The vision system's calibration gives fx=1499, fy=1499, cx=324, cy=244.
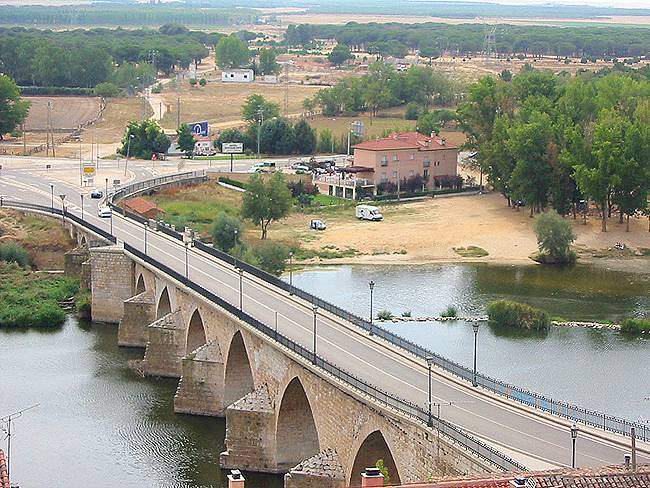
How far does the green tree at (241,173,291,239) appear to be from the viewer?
85438mm

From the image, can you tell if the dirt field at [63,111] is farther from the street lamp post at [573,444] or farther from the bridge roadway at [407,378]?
the street lamp post at [573,444]

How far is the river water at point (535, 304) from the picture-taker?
171ft

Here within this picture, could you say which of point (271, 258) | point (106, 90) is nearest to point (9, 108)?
point (106, 90)

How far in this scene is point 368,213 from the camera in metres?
91.1

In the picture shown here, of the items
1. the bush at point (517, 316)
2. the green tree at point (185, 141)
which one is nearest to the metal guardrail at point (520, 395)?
the bush at point (517, 316)

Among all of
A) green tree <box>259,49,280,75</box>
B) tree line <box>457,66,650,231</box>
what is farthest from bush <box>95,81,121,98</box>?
tree line <box>457,66,650,231</box>

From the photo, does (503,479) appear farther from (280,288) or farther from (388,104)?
(388,104)

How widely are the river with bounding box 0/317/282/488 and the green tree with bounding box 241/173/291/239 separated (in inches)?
921

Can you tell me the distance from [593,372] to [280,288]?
38.5 feet

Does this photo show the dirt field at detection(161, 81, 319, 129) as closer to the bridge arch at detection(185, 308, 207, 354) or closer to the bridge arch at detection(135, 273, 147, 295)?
the bridge arch at detection(135, 273, 147, 295)

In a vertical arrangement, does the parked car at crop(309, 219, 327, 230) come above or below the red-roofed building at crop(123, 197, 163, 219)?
below

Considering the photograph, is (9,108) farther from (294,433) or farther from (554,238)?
(294,433)

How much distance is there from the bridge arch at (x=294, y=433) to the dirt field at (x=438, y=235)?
35.2m

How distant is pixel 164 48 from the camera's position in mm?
180875
